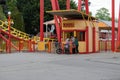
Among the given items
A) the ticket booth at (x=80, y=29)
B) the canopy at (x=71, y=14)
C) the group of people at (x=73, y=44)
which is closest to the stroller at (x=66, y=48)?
the group of people at (x=73, y=44)

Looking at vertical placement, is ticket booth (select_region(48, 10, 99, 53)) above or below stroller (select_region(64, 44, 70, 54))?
above

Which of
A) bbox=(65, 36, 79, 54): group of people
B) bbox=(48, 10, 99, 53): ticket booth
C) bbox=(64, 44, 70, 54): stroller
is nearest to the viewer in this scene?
bbox=(65, 36, 79, 54): group of people

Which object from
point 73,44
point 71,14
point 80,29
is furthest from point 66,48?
point 71,14

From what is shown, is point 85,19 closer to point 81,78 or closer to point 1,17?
point 81,78

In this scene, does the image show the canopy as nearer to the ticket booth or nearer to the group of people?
the ticket booth

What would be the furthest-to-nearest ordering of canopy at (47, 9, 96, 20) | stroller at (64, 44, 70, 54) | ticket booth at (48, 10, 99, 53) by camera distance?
1. ticket booth at (48, 10, 99, 53)
2. stroller at (64, 44, 70, 54)
3. canopy at (47, 9, 96, 20)

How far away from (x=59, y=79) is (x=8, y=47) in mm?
20874

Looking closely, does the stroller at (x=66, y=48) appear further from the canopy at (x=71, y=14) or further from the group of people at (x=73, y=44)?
the canopy at (x=71, y=14)

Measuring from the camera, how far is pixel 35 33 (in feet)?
243

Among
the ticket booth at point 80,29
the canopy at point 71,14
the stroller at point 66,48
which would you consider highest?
the canopy at point 71,14

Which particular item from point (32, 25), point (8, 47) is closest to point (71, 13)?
point (8, 47)

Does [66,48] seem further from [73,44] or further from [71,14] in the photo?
[71,14]

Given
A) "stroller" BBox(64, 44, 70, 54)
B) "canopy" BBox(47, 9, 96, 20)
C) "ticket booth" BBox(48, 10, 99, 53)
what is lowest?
"stroller" BBox(64, 44, 70, 54)

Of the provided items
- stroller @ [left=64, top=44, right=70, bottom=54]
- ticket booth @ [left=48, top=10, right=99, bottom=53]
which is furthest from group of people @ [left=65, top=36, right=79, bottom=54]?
ticket booth @ [left=48, top=10, right=99, bottom=53]
